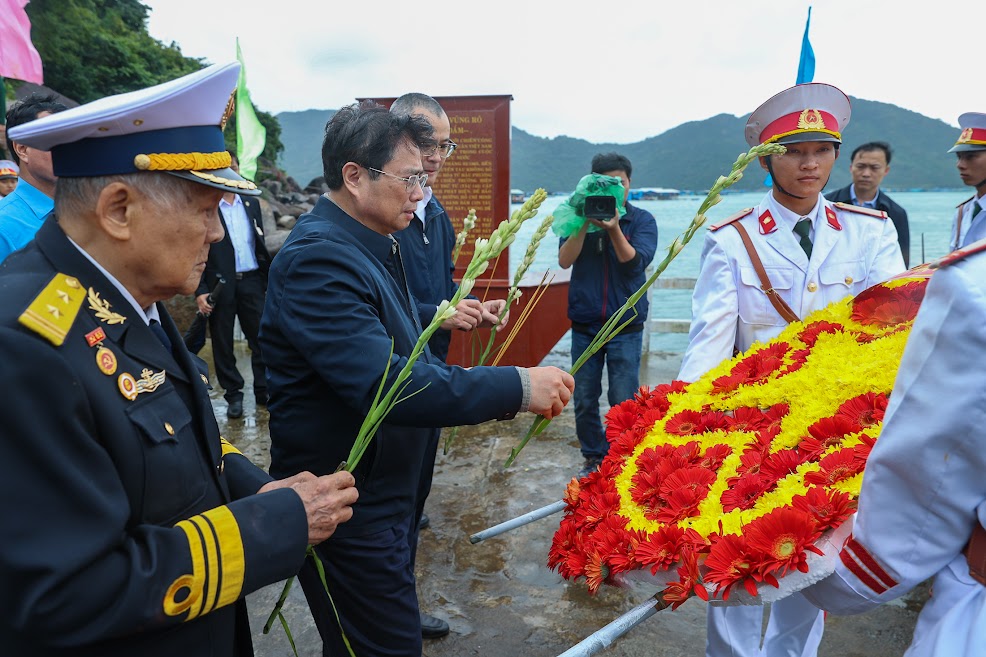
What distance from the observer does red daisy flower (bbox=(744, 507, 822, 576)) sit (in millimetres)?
1265

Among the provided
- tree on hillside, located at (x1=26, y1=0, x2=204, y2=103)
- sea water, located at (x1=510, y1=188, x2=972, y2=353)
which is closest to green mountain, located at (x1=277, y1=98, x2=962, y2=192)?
sea water, located at (x1=510, y1=188, x2=972, y2=353)

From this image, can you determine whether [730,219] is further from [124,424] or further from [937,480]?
[124,424]

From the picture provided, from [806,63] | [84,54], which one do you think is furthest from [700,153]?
[806,63]

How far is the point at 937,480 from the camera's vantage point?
109cm

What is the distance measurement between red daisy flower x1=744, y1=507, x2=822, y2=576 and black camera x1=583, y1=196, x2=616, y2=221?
312cm

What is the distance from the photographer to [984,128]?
4.39 meters

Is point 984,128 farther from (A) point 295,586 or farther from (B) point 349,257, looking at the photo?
(A) point 295,586

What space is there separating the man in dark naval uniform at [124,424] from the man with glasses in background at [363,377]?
0.38 m

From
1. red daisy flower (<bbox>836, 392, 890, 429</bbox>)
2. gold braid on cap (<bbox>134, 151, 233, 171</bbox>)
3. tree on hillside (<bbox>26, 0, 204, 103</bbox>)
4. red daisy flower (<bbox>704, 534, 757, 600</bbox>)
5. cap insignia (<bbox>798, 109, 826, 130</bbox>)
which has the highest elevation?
tree on hillside (<bbox>26, 0, 204, 103</bbox>)

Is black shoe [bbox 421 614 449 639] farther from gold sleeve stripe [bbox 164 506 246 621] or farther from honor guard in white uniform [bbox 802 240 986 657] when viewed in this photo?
honor guard in white uniform [bbox 802 240 986 657]

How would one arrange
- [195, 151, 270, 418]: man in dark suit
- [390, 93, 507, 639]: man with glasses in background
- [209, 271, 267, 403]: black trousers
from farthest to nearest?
1. [209, 271, 267, 403]: black trousers
2. [195, 151, 270, 418]: man in dark suit
3. [390, 93, 507, 639]: man with glasses in background

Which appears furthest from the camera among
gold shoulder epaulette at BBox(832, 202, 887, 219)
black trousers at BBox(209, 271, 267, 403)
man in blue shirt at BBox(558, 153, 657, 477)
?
black trousers at BBox(209, 271, 267, 403)

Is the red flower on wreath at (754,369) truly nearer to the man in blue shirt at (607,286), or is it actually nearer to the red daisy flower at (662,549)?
the red daisy flower at (662,549)

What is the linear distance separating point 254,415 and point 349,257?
15.0 ft
